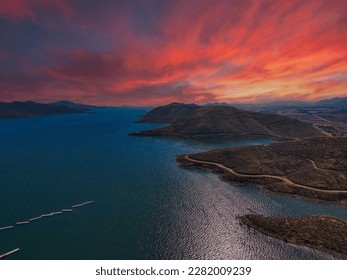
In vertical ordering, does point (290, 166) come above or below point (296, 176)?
above

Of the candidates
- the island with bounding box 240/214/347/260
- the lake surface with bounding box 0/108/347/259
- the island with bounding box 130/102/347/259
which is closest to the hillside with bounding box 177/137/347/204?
the island with bounding box 130/102/347/259

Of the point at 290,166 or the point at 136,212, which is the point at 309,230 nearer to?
the point at 136,212

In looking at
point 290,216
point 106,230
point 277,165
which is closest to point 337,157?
point 277,165

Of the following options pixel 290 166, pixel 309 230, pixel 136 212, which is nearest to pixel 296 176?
pixel 290 166

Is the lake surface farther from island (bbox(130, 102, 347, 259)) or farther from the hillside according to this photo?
the hillside
